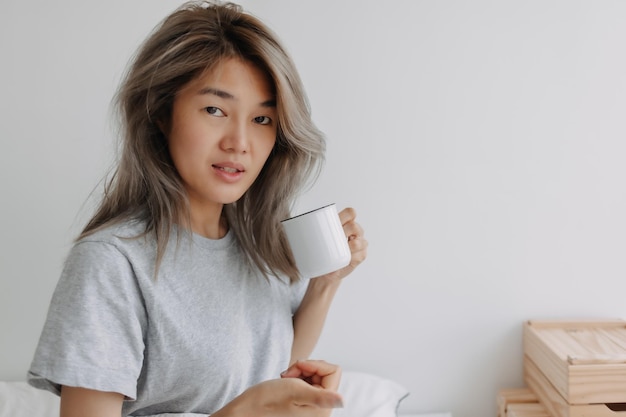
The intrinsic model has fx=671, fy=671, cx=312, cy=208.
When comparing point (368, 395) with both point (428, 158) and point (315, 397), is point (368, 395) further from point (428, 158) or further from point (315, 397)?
point (315, 397)

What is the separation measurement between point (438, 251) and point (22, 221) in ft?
3.30

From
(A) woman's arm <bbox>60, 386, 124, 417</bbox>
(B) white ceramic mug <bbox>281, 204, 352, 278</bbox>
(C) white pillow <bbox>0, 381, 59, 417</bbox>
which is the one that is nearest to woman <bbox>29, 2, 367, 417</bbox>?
(A) woman's arm <bbox>60, 386, 124, 417</bbox>

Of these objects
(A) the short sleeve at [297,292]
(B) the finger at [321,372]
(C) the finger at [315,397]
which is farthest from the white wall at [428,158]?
(C) the finger at [315,397]

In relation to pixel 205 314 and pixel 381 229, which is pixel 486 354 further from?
pixel 205 314

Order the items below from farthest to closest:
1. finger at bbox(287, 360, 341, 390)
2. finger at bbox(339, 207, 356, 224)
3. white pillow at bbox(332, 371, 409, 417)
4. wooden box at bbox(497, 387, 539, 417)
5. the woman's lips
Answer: wooden box at bbox(497, 387, 539, 417)
white pillow at bbox(332, 371, 409, 417)
finger at bbox(339, 207, 356, 224)
the woman's lips
finger at bbox(287, 360, 341, 390)

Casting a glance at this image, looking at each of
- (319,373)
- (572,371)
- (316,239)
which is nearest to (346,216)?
(316,239)

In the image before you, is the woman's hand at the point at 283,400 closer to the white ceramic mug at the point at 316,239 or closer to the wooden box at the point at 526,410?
the white ceramic mug at the point at 316,239

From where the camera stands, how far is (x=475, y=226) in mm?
1649

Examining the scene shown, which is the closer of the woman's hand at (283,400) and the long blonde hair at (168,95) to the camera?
the woman's hand at (283,400)

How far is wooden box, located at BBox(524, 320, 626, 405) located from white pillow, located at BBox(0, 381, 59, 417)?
1066 mm

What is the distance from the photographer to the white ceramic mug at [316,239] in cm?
109

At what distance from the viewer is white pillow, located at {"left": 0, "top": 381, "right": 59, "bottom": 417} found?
1.43 metres

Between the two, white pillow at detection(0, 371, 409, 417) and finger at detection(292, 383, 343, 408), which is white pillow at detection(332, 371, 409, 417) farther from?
finger at detection(292, 383, 343, 408)

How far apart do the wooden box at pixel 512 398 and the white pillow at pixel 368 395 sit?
23 cm
